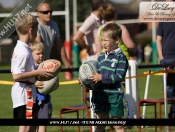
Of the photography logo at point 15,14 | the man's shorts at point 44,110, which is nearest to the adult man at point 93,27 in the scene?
the man's shorts at point 44,110

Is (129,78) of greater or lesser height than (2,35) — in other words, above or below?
below

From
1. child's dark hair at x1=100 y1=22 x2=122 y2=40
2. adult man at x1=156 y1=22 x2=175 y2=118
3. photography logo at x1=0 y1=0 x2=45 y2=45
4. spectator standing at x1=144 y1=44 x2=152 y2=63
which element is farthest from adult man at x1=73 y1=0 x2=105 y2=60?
spectator standing at x1=144 y1=44 x2=152 y2=63

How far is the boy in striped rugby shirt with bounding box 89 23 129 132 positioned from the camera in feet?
23.5

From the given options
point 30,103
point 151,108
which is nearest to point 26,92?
point 30,103

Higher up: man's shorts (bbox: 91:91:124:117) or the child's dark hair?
the child's dark hair

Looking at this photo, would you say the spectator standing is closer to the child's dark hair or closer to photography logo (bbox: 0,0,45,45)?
the child's dark hair

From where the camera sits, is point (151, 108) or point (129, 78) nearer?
point (129, 78)

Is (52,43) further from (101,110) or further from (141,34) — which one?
(141,34)

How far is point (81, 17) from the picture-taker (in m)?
74.6

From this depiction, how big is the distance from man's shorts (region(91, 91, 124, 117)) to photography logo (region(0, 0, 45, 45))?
1934mm

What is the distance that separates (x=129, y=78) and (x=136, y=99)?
17.7 inches

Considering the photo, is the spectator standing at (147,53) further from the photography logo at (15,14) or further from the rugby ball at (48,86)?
the photography logo at (15,14)

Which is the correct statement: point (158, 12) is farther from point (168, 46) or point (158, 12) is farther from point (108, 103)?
point (168, 46)

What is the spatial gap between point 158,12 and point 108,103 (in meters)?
1.27
